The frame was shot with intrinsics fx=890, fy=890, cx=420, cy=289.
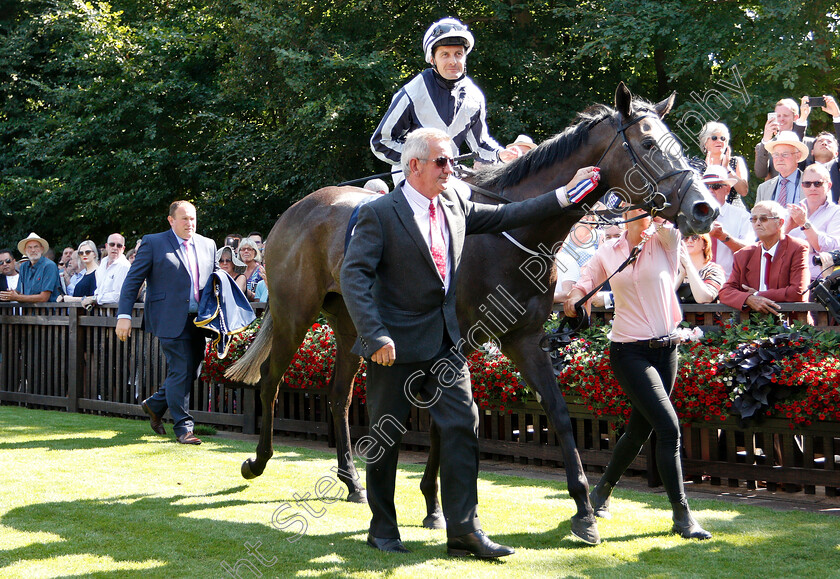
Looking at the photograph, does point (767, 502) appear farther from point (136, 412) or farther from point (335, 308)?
point (136, 412)

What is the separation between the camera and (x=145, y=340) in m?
10.9

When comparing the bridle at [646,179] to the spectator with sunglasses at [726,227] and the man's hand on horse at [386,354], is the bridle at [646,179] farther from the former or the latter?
the spectator with sunglasses at [726,227]

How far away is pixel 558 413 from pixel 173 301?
5250mm

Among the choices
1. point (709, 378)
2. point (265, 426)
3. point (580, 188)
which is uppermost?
point (580, 188)

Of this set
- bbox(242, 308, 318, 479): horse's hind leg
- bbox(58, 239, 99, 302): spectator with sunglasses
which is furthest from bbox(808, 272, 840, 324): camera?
bbox(58, 239, 99, 302): spectator with sunglasses

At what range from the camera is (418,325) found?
4.60m

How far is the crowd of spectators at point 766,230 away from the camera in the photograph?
22.8 ft

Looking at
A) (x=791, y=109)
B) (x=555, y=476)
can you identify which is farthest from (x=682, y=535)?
(x=791, y=109)

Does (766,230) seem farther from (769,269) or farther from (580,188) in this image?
(580,188)

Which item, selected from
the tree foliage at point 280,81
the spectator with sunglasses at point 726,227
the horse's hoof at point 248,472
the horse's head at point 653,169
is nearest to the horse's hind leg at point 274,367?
the horse's hoof at point 248,472

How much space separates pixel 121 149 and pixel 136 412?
39.0 ft

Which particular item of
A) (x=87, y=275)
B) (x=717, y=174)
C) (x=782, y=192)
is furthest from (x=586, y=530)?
(x=87, y=275)

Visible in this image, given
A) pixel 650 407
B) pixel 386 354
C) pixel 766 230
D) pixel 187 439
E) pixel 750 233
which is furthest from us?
pixel 187 439

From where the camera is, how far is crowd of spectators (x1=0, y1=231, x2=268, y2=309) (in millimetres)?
11609
